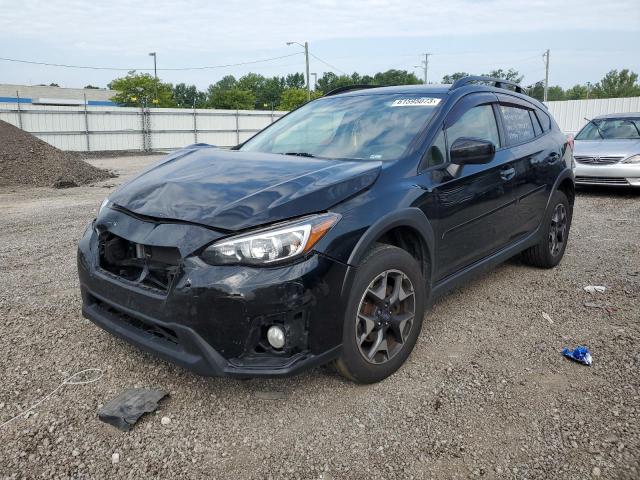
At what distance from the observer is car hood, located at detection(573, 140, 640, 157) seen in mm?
9727

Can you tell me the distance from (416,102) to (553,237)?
2366 mm

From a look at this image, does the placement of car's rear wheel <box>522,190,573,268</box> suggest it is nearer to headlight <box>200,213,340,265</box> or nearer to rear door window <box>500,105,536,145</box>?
rear door window <box>500,105,536,145</box>

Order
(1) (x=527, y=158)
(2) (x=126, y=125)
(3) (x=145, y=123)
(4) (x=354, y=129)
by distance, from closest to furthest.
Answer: (4) (x=354, y=129), (1) (x=527, y=158), (2) (x=126, y=125), (3) (x=145, y=123)

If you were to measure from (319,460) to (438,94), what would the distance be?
8.47 ft

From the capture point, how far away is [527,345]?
3506mm

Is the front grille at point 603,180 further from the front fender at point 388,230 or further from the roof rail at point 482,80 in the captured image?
the front fender at point 388,230

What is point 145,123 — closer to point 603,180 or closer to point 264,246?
point 603,180

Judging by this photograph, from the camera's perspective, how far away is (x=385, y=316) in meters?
2.88

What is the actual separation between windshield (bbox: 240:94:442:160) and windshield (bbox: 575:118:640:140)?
8.84 m

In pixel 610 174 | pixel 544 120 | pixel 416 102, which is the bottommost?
pixel 610 174

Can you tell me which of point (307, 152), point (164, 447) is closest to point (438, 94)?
point (307, 152)

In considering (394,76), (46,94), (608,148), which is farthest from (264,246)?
(394,76)

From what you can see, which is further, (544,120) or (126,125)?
(126,125)

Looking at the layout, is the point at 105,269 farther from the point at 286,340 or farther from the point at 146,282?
the point at 286,340
